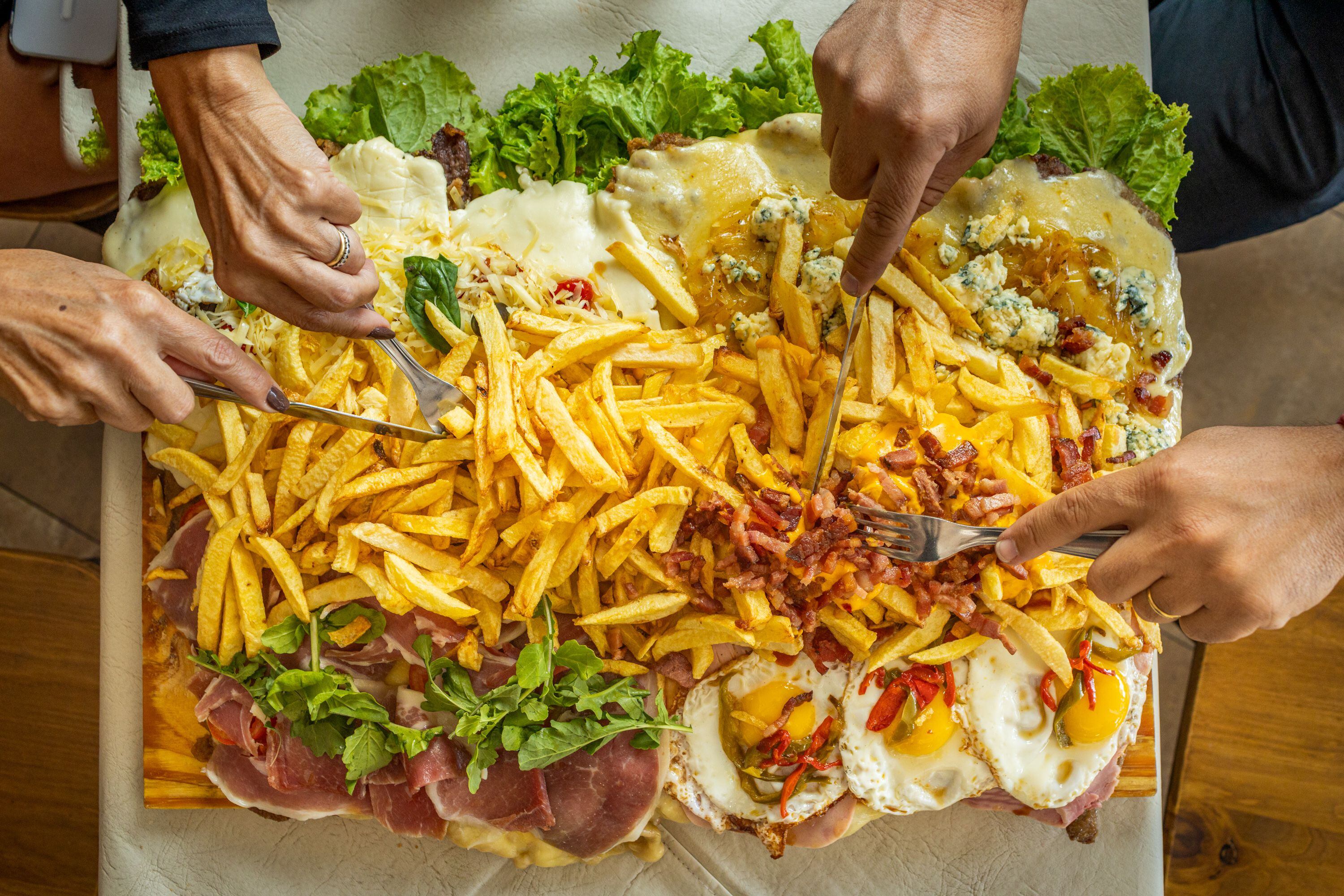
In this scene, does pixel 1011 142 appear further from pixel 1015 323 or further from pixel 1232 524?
pixel 1232 524

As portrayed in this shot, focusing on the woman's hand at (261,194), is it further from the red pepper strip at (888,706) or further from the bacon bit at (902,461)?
the red pepper strip at (888,706)

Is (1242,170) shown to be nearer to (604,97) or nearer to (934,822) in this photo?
(604,97)

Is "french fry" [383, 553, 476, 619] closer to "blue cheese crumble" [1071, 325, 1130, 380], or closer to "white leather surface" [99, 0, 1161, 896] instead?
"white leather surface" [99, 0, 1161, 896]

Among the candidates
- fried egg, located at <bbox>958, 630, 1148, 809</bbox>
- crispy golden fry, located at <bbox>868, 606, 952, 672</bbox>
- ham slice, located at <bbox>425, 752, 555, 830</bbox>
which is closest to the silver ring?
ham slice, located at <bbox>425, 752, 555, 830</bbox>

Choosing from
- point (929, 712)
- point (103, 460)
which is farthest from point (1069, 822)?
point (103, 460)

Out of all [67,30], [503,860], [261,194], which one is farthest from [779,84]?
[503,860]
